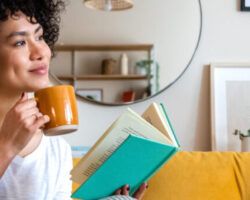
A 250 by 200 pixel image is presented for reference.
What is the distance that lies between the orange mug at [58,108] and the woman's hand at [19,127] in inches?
2.7

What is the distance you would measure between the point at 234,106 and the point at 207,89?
152mm

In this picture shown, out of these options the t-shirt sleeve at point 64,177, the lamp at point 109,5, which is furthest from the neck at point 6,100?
the lamp at point 109,5

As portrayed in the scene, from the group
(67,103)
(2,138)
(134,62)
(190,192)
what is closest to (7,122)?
(2,138)

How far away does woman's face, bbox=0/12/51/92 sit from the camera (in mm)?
971

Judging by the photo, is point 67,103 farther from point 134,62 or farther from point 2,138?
point 134,62

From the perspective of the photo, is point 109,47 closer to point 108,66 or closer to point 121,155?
point 108,66

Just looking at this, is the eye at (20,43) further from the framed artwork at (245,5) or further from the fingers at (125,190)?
the framed artwork at (245,5)

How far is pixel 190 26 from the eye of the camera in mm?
2088

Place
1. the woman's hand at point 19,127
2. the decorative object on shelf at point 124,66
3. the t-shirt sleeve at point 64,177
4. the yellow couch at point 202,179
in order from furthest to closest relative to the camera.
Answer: the decorative object on shelf at point 124,66
the yellow couch at point 202,179
the t-shirt sleeve at point 64,177
the woman's hand at point 19,127

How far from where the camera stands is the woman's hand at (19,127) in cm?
78

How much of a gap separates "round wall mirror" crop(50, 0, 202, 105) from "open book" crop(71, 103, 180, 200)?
39.7 inches

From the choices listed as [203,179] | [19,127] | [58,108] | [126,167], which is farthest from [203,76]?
[19,127]

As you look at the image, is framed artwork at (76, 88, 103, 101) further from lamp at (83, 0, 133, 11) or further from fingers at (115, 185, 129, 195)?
fingers at (115, 185, 129, 195)

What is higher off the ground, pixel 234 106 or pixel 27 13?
pixel 27 13
